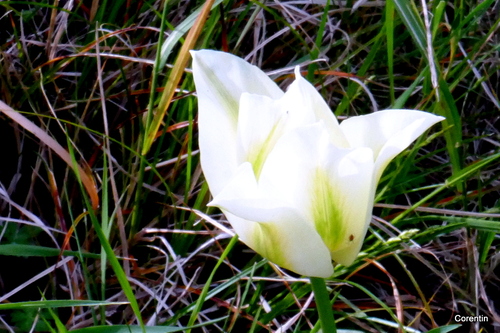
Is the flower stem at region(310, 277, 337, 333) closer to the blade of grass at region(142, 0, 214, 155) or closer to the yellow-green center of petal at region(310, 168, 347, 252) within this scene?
the yellow-green center of petal at region(310, 168, 347, 252)

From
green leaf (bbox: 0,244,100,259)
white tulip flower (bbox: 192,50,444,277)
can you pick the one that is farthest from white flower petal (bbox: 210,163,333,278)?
green leaf (bbox: 0,244,100,259)

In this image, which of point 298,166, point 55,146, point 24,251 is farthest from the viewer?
point 55,146

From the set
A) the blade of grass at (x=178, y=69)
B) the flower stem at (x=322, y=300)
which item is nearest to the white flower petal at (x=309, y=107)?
the flower stem at (x=322, y=300)

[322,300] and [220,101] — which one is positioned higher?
[220,101]

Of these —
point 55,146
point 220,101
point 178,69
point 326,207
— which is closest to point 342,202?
point 326,207

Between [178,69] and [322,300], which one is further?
[178,69]

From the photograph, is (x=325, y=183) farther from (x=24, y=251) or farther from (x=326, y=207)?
(x=24, y=251)

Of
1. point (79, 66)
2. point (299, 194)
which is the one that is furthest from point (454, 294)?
point (79, 66)

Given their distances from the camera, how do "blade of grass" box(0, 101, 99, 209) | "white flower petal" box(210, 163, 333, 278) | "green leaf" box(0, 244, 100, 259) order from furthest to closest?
"blade of grass" box(0, 101, 99, 209) → "green leaf" box(0, 244, 100, 259) → "white flower petal" box(210, 163, 333, 278)

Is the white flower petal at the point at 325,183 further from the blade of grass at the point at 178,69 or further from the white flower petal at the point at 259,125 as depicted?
the blade of grass at the point at 178,69
